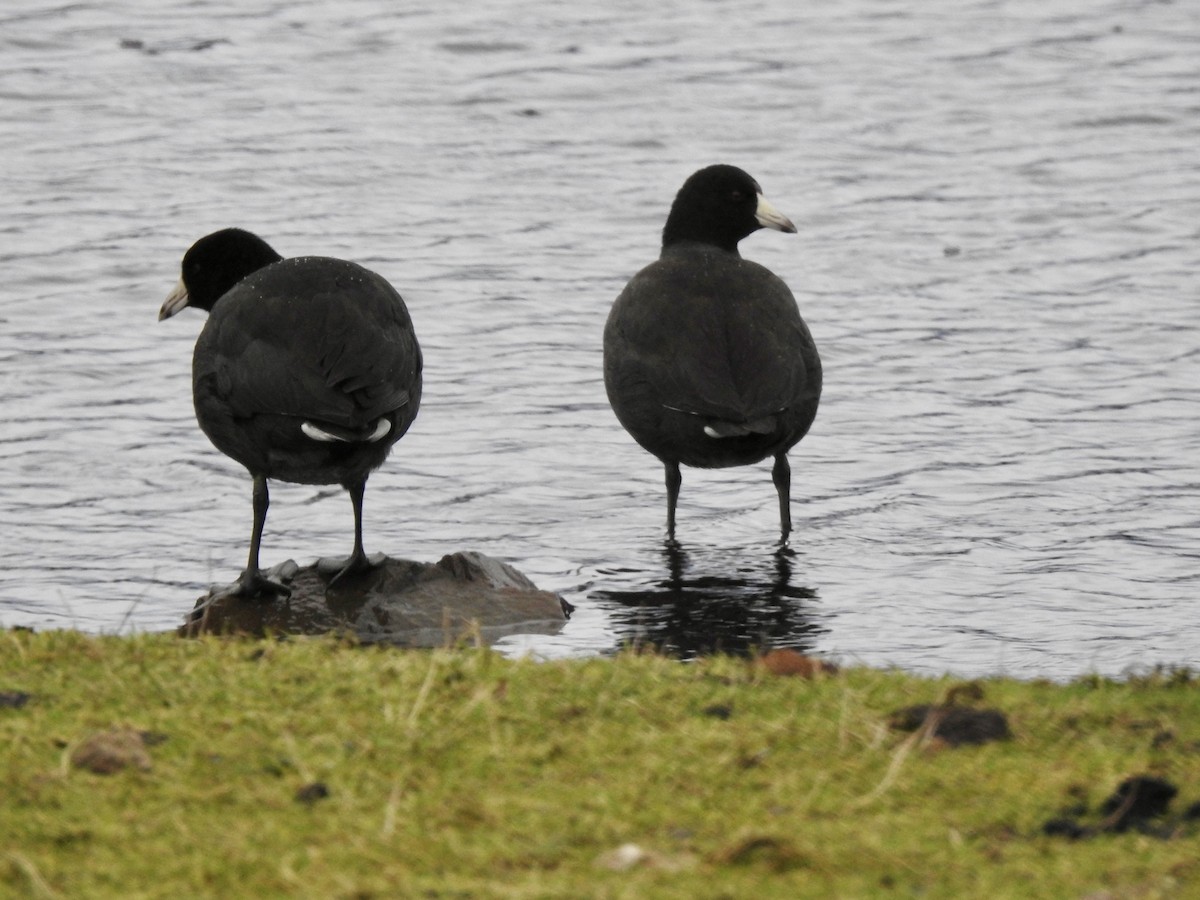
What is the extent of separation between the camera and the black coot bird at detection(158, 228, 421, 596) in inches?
288

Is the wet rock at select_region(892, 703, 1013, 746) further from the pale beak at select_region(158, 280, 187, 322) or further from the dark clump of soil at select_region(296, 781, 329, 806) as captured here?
the pale beak at select_region(158, 280, 187, 322)

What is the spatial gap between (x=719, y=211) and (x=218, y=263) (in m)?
2.85

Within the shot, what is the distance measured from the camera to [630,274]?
44.7ft

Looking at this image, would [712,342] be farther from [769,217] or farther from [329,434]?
[329,434]

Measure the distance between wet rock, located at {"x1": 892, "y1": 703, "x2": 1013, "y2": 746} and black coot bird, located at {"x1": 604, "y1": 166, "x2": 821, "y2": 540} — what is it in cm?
391

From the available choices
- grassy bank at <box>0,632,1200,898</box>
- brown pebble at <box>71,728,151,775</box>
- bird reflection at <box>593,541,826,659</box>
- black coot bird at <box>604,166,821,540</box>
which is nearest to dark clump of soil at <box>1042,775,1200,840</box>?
grassy bank at <box>0,632,1200,898</box>

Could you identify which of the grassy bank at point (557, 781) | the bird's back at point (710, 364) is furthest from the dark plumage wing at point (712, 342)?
the grassy bank at point (557, 781)

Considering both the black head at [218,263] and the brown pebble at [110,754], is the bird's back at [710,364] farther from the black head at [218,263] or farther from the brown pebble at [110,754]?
the brown pebble at [110,754]

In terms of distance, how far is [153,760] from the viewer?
411cm

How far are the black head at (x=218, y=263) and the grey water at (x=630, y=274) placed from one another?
1.18m

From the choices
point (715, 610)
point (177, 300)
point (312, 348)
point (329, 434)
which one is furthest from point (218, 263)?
point (715, 610)

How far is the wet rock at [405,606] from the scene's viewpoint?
721 cm

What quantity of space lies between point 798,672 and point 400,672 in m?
1.09

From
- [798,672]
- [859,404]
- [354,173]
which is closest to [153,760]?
[798,672]
